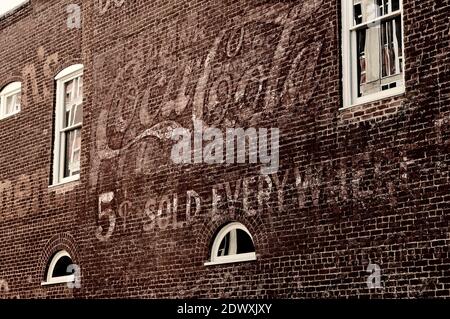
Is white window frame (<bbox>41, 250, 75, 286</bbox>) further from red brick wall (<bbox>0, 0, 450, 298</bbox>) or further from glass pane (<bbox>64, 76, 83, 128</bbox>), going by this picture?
glass pane (<bbox>64, 76, 83, 128</bbox>)

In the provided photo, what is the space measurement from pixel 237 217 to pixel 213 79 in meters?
2.30

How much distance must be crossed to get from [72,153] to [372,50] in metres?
7.00

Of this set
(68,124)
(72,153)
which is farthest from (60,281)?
(68,124)

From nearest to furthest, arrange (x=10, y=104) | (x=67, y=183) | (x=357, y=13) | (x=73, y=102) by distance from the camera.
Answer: (x=357, y=13) → (x=67, y=183) → (x=73, y=102) → (x=10, y=104)

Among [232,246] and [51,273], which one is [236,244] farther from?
[51,273]

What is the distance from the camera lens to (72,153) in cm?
1706

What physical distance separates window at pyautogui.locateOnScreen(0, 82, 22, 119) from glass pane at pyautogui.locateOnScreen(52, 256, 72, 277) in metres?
3.67

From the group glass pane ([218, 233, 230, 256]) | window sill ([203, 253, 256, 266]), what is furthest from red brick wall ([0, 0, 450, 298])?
glass pane ([218, 233, 230, 256])

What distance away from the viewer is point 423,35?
1134 cm

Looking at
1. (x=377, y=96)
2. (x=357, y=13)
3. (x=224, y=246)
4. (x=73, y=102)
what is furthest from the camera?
(x=73, y=102)

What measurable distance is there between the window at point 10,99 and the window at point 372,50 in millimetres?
8774

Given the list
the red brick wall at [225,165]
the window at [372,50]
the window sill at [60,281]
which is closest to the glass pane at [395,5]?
the window at [372,50]

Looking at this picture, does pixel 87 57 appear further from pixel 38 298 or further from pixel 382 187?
pixel 382 187

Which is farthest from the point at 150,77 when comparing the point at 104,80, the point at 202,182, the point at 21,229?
the point at 21,229
